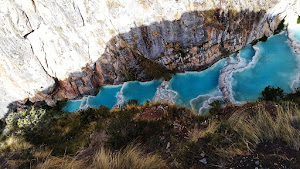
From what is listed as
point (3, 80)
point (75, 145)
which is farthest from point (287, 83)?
point (3, 80)

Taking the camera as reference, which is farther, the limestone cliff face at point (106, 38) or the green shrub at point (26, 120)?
the limestone cliff face at point (106, 38)

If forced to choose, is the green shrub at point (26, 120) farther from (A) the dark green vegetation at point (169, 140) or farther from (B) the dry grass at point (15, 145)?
(B) the dry grass at point (15, 145)

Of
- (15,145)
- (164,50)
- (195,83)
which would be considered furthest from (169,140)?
(164,50)

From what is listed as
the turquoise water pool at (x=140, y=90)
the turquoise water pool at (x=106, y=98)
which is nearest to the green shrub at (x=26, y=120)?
the turquoise water pool at (x=106, y=98)

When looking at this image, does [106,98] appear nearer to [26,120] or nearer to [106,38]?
[106,38]

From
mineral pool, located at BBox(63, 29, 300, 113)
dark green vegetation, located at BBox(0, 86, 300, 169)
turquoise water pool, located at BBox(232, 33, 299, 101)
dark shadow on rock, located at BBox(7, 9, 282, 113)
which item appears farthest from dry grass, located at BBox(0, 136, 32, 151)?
turquoise water pool, located at BBox(232, 33, 299, 101)

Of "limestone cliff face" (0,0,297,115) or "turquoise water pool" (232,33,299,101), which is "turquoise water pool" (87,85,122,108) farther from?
"turquoise water pool" (232,33,299,101)

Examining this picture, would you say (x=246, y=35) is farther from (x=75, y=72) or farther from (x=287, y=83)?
(x=75, y=72)
